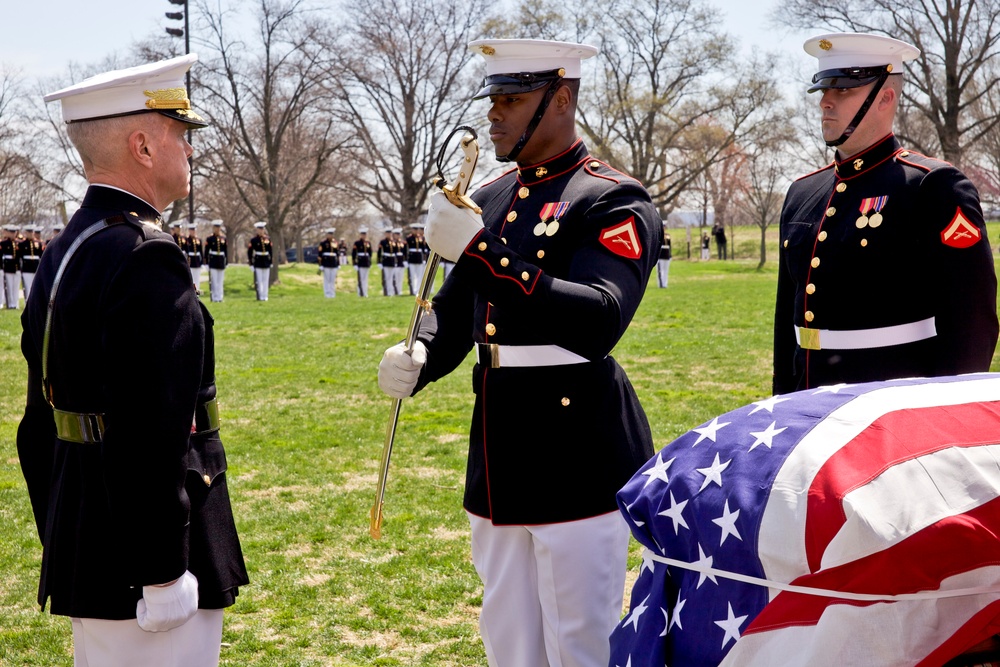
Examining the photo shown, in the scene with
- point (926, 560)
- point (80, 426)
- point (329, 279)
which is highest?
point (80, 426)

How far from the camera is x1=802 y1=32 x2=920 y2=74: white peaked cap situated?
364cm

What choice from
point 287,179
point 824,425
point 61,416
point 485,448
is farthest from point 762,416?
point 287,179

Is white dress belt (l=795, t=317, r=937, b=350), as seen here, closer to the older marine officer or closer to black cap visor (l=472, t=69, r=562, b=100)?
black cap visor (l=472, t=69, r=562, b=100)

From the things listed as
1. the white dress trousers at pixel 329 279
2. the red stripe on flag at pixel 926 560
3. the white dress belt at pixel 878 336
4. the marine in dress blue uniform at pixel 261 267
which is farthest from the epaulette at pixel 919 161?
the white dress trousers at pixel 329 279

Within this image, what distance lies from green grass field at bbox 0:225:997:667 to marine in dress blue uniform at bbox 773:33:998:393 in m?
1.47

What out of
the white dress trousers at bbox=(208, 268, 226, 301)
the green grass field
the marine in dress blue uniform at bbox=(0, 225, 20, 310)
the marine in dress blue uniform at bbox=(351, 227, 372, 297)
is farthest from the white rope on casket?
the marine in dress blue uniform at bbox=(351, 227, 372, 297)

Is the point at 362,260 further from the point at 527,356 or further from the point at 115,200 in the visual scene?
the point at 115,200

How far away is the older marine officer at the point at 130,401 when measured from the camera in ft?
8.01

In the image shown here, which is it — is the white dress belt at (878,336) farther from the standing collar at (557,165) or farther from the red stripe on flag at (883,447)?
the red stripe on flag at (883,447)

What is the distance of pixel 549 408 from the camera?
119 inches

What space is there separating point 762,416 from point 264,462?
616 centimetres

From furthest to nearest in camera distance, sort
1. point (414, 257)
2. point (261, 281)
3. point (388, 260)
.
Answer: point (414, 257) → point (388, 260) → point (261, 281)

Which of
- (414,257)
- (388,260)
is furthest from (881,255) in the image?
(414,257)

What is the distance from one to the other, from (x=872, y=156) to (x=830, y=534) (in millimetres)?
2383
